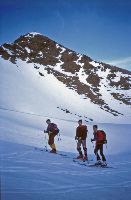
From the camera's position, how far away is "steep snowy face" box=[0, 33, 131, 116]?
89.0 meters

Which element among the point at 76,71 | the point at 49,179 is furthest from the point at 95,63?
the point at 49,179

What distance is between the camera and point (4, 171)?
29.4ft

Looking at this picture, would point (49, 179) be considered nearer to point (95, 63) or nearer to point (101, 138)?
point (101, 138)

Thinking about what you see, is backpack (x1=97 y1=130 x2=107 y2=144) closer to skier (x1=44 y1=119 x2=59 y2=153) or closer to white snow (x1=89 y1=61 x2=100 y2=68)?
skier (x1=44 y1=119 x2=59 y2=153)

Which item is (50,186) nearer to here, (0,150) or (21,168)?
(21,168)

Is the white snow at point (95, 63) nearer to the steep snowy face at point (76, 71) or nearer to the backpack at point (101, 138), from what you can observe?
the steep snowy face at point (76, 71)

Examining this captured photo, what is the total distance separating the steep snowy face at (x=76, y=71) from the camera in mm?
89000

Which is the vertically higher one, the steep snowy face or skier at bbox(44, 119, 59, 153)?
the steep snowy face

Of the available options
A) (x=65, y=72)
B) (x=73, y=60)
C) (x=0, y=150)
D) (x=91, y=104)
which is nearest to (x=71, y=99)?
(x=91, y=104)

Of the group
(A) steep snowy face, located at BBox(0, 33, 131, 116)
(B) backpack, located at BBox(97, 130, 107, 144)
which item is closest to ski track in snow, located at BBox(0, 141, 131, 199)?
(B) backpack, located at BBox(97, 130, 107, 144)

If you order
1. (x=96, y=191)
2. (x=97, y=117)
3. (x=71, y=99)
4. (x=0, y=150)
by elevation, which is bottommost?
(x=96, y=191)

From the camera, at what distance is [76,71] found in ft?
338

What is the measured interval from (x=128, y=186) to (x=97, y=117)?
6251cm

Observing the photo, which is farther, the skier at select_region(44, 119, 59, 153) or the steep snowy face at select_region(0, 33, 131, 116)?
the steep snowy face at select_region(0, 33, 131, 116)
